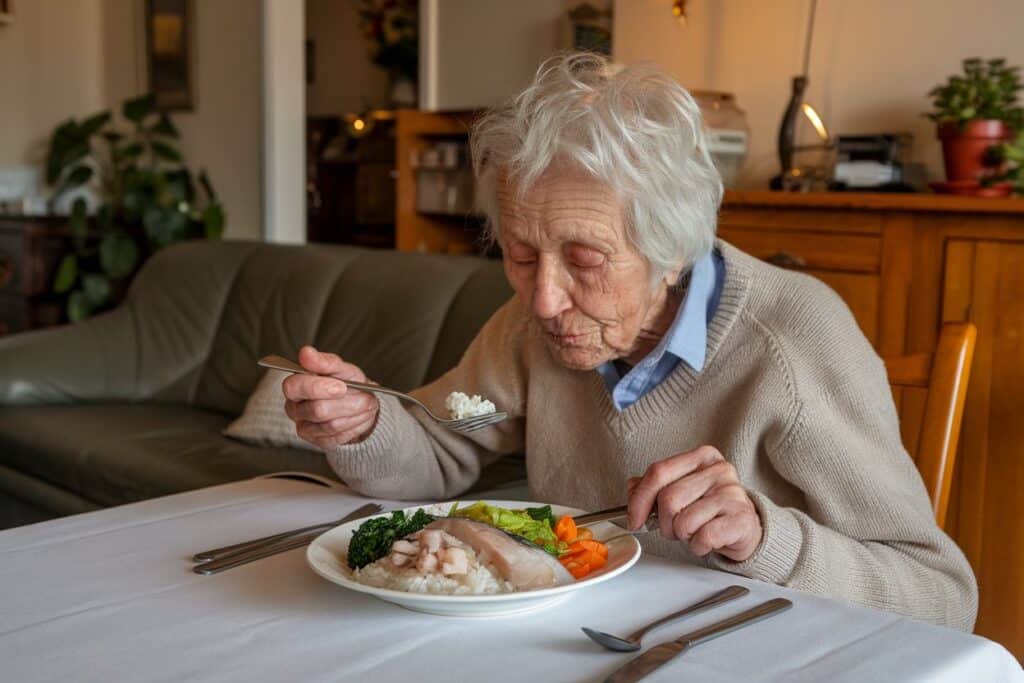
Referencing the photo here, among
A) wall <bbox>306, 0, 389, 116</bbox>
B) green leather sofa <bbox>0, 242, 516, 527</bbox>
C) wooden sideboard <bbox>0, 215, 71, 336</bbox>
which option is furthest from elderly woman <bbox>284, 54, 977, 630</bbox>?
wall <bbox>306, 0, 389, 116</bbox>

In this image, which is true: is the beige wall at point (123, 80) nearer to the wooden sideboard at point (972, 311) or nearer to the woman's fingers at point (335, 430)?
the wooden sideboard at point (972, 311)

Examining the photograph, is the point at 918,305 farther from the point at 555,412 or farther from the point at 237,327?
the point at 237,327

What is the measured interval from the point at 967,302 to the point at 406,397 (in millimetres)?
1724

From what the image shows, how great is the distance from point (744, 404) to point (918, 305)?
1.55 metres

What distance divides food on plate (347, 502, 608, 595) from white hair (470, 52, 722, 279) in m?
0.37

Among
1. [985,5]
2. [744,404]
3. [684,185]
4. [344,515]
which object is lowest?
[344,515]

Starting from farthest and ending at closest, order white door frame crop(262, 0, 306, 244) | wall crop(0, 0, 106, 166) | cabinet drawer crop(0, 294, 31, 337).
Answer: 1. wall crop(0, 0, 106, 166)
2. cabinet drawer crop(0, 294, 31, 337)
3. white door frame crop(262, 0, 306, 244)

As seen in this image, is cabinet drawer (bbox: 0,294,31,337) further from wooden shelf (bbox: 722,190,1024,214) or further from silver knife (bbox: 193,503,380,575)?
silver knife (bbox: 193,503,380,575)

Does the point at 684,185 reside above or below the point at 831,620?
above

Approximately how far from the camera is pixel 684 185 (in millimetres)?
1331

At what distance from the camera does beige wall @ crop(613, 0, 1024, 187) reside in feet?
10.5

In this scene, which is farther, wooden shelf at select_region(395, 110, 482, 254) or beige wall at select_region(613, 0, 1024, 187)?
wooden shelf at select_region(395, 110, 482, 254)

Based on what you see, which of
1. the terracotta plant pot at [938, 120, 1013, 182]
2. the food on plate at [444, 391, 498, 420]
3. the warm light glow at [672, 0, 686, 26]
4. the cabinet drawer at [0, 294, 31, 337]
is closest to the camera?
the food on plate at [444, 391, 498, 420]

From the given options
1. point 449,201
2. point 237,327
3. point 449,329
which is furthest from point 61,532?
point 449,201
